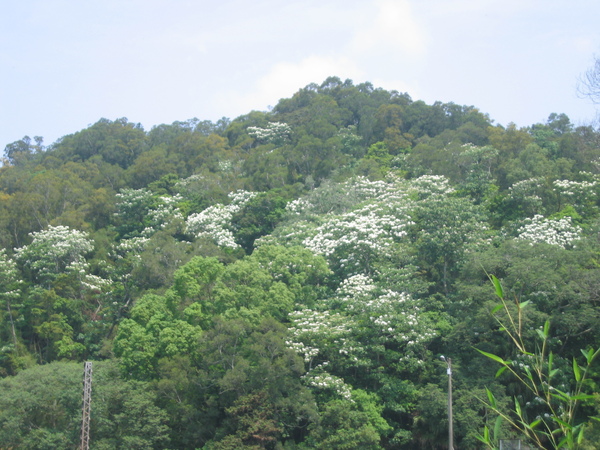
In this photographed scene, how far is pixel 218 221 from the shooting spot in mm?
33938

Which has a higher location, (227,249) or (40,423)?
(227,249)

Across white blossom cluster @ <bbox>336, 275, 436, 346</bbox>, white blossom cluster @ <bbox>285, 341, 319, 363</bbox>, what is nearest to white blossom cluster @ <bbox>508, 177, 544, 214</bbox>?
white blossom cluster @ <bbox>336, 275, 436, 346</bbox>

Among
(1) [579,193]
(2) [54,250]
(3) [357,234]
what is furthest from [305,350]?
(2) [54,250]

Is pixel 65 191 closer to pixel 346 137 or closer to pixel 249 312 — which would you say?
pixel 346 137

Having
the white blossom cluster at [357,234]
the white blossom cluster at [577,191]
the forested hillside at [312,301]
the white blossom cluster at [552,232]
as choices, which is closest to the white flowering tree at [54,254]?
the forested hillside at [312,301]

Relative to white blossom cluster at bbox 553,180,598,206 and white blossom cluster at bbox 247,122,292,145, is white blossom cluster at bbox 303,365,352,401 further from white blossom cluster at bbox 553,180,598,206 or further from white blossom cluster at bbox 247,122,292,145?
white blossom cluster at bbox 247,122,292,145

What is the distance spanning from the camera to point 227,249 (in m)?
31.4

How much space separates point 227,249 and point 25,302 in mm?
10182

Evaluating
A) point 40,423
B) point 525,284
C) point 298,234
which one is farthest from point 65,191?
point 525,284

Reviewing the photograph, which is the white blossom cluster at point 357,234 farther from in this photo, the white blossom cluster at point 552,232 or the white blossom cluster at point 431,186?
the white blossom cluster at point 552,232

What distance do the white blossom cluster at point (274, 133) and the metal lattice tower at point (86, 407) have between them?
34.1 m

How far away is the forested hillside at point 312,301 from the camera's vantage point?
62.8 feet

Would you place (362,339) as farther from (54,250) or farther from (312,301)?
(54,250)

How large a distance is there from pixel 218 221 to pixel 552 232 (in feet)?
56.8
